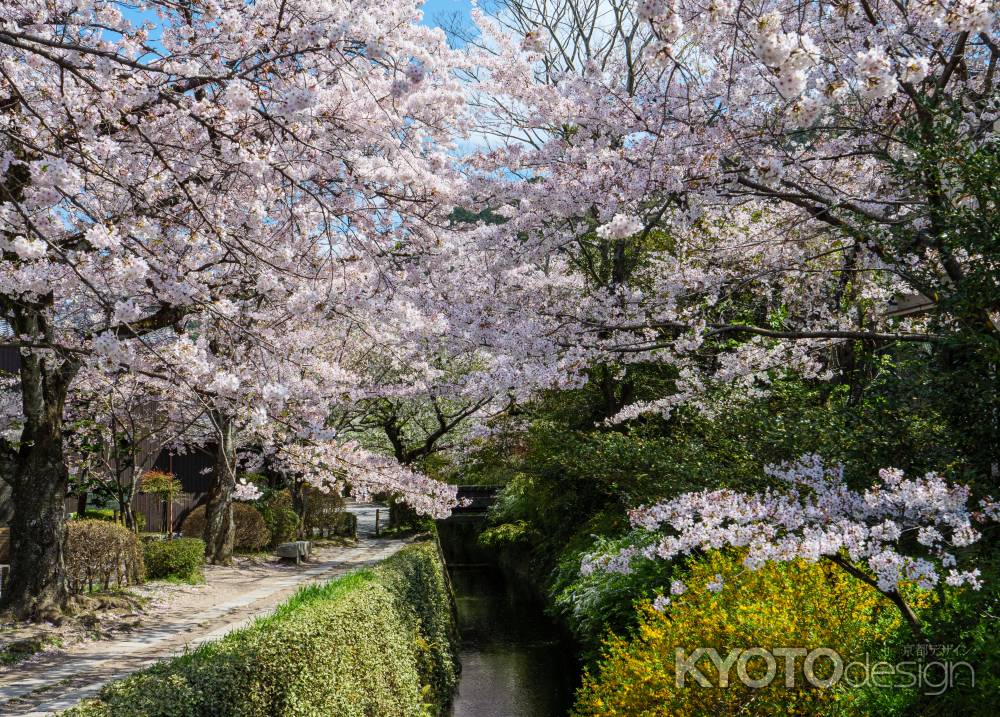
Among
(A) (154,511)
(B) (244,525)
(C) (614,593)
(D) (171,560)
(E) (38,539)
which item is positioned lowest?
(D) (171,560)

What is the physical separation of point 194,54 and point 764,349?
6.53 m

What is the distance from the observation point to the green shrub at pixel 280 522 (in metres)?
19.3

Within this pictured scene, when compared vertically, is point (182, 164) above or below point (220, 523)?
above

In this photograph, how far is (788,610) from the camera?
18.2 feet

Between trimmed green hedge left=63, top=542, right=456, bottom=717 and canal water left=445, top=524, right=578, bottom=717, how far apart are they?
2.79 feet

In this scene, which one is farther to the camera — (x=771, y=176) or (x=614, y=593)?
(x=614, y=593)

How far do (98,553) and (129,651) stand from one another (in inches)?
112

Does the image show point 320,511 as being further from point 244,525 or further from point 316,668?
point 316,668

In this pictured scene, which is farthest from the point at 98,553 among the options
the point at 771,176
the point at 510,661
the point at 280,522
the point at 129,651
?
the point at 771,176

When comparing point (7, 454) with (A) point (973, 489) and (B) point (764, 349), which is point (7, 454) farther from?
(A) point (973, 489)

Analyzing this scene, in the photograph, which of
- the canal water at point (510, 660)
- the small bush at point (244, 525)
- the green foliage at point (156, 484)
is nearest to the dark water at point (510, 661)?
the canal water at point (510, 660)

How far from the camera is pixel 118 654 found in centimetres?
838

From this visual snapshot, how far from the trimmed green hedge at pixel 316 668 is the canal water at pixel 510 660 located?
2.79ft

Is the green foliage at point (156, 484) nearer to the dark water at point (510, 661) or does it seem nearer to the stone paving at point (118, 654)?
the stone paving at point (118, 654)
